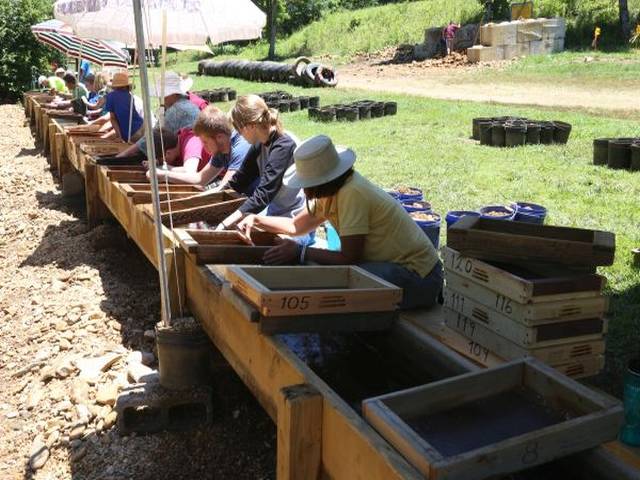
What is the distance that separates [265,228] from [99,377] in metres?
1.65

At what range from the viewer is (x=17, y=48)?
27.9m

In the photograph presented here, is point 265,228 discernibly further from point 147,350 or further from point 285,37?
point 285,37

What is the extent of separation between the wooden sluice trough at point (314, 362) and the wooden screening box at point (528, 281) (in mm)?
371

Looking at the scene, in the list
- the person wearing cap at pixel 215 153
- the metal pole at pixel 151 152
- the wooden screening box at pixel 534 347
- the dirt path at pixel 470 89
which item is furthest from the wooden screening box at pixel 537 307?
the dirt path at pixel 470 89

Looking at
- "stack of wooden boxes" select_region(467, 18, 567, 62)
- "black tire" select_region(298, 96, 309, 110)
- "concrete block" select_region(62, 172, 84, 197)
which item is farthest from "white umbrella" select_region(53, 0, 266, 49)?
"stack of wooden boxes" select_region(467, 18, 567, 62)

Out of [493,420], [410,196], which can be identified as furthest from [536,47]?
[493,420]

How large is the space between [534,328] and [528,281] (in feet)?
0.77

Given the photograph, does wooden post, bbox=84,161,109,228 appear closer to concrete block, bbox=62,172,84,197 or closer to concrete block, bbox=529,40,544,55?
concrete block, bbox=62,172,84,197

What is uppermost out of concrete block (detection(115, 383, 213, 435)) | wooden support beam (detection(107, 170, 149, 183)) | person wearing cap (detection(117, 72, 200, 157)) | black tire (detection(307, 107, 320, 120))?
person wearing cap (detection(117, 72, 200, 157))

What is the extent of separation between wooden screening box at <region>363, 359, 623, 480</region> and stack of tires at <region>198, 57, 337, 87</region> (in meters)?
25.3

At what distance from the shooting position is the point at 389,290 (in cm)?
340

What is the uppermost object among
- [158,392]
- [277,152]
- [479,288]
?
[277,152]

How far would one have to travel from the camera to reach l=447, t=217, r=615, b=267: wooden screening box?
3.46 metres

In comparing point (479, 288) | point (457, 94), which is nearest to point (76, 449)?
point (479, 288)
